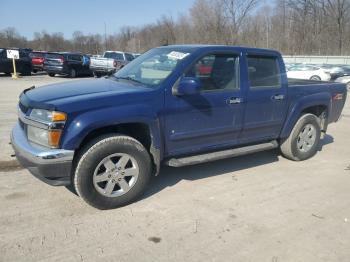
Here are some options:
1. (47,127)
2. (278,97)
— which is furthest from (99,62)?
(47,127)

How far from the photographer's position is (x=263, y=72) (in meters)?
5.42

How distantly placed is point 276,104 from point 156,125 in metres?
2.09

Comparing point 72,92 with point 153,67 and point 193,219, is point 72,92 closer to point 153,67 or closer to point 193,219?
point 153,67

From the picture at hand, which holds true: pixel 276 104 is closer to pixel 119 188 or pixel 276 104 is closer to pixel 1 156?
pixel 119 188

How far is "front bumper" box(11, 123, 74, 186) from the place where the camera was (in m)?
3.72

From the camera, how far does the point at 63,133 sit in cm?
374

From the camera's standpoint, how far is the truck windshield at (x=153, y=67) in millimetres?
4586

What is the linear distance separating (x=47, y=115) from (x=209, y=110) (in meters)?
1.94

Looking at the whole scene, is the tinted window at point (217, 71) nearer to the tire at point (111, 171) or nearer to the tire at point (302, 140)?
the tire at point (111, 171)

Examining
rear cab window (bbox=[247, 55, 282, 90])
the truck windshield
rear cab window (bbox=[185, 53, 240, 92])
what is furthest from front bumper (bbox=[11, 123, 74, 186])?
rear cab window (bbox=[247, 55, 282, 90])

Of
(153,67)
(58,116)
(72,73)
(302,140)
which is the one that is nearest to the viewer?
(58,116)

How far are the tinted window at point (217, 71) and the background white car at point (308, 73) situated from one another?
17017 millimetres

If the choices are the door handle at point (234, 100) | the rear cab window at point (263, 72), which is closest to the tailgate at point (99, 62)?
the rear cab window at point (263, 72)

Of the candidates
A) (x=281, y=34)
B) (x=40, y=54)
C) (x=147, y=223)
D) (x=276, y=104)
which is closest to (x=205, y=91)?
(x=276, y=104)
